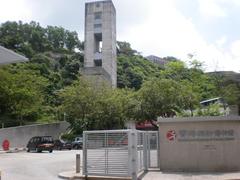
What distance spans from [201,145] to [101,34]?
7180 centimetres

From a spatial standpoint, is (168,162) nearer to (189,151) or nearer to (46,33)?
(189,151)

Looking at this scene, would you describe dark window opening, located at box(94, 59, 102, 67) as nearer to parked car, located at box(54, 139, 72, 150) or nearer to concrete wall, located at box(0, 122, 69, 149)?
concrete wall, located at box(0, 122, 69, 149)

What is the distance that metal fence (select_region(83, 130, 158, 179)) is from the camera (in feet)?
59.2

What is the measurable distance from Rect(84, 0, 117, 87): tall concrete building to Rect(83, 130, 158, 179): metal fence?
6791cm

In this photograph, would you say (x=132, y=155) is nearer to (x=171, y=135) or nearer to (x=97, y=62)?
(x=171, y=135)

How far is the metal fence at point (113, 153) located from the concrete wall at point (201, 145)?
1962 millimetres

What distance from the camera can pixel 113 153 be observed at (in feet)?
60.7

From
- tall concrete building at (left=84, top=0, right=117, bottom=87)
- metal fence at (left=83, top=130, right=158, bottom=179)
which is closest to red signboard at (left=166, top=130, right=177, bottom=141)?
metal fence at (left=83, top=130, right=158, bottom=179)

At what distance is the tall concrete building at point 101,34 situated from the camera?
88875 millimetres

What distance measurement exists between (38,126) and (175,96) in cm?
1864

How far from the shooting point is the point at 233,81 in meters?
33.2

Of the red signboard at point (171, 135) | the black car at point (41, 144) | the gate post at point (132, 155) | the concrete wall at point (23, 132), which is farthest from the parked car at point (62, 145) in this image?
the gate post at point (132, 155)

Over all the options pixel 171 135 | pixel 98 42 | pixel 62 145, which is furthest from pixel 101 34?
pixel 171 135

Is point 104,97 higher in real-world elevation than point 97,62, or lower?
lower
